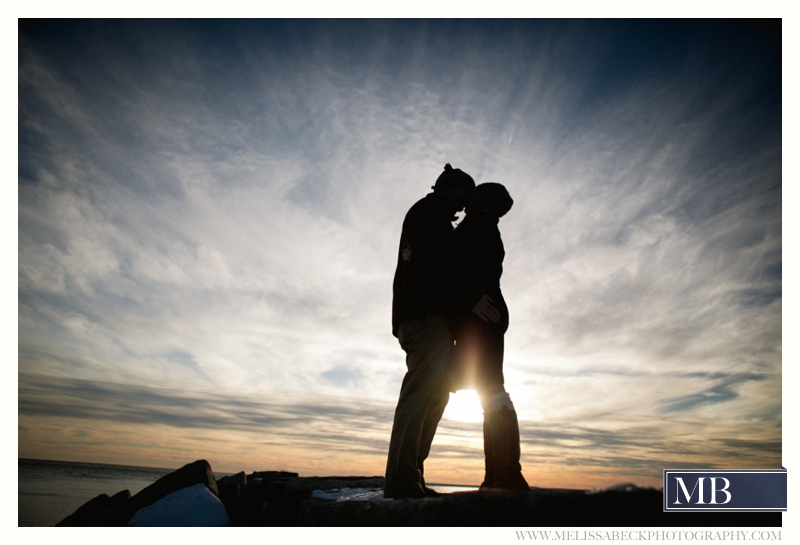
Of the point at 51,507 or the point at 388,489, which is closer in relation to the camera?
the point at 388,489

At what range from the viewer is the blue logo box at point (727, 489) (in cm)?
202

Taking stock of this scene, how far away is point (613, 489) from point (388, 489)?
1451 millimetres

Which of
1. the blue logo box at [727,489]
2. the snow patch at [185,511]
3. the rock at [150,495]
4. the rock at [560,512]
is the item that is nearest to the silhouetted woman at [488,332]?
the rock at [560,512]

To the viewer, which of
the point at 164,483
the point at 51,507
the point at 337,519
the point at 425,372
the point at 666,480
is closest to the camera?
the point at 666,480

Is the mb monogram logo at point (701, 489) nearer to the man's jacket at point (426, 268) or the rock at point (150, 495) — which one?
the man's jacket at point (426, 268)

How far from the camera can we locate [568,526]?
1803 mm

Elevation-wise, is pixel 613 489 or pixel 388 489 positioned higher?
pixel 613 489

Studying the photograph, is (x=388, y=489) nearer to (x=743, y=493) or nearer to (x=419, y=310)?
(x=419, y=310)

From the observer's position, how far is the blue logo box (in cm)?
202

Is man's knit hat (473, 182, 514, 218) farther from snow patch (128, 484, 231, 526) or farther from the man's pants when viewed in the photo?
snow patch (128, 484, 231, 526)

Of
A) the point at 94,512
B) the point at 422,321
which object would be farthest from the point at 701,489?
the point at 94,512

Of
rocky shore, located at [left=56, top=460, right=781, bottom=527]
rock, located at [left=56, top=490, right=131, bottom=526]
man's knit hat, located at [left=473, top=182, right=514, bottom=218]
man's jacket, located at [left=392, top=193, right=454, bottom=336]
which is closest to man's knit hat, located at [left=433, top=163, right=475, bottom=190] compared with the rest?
man's knit hat, located at [left=473, top=182, right=514, bottom=218]
